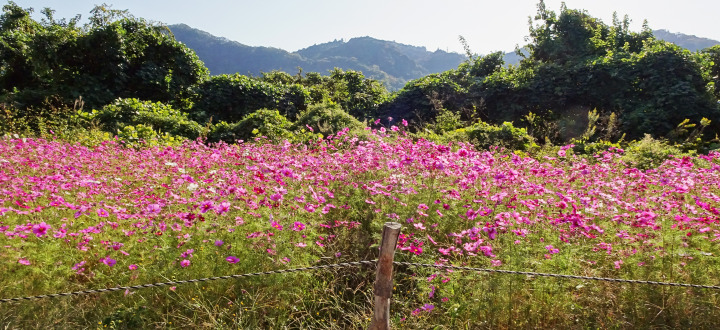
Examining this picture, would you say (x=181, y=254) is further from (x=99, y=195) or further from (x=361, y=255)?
(x=99, y=195)

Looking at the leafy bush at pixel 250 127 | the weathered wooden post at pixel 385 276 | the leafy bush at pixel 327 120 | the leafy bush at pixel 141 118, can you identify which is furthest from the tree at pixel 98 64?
the weathered wooden post at pixel 385 276

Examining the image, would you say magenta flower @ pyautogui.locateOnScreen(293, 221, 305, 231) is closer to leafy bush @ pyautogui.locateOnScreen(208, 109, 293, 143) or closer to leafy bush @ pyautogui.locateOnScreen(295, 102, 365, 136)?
leafy bush @ pyautogui.locateOnScreen(295, 102, 365, 136)

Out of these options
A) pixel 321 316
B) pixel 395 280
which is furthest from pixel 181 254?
pixel 395 280

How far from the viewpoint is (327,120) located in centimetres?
904

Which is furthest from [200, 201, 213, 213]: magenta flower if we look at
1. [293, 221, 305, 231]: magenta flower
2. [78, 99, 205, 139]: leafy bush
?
[78, 99, 205, 139]: leafy bush

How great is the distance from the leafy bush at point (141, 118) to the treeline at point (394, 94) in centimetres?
3

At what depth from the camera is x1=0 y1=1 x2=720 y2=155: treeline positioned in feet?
29.0

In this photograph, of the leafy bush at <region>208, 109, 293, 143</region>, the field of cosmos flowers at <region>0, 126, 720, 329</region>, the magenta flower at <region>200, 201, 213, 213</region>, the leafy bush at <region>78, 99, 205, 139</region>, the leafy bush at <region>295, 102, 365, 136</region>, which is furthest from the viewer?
the leafy bush at <region>208, 109, 293, 143</region>

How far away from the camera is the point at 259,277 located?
242 centimetres

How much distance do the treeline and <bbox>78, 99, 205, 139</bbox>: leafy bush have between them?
0.09ft

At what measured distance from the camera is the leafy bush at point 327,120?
28.8 feet

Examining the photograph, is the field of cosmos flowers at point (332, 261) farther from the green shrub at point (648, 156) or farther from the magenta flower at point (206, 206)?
the green shrub at point (648, 156)

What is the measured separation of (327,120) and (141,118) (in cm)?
428

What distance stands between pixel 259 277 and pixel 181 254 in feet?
1.62
